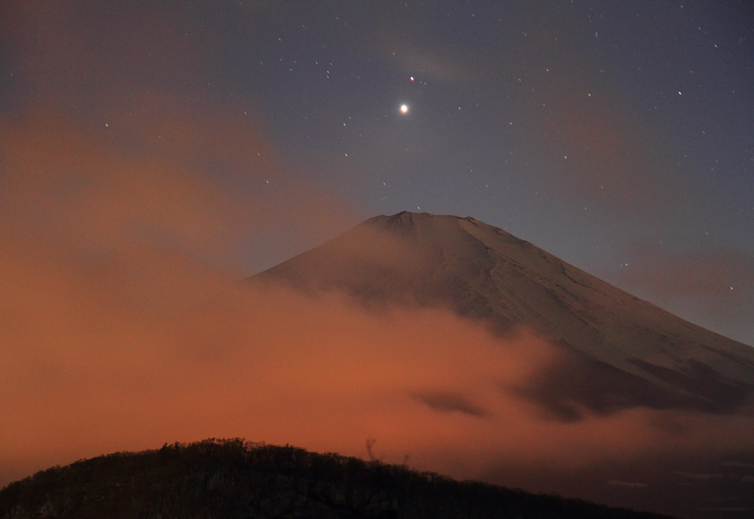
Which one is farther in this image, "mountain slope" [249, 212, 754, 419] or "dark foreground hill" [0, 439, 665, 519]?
"mountain slope" [249, 212, 754, 419]

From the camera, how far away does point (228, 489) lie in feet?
79.8

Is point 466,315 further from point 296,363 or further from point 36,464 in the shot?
point 36,464

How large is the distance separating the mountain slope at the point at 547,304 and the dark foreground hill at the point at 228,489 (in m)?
90.7

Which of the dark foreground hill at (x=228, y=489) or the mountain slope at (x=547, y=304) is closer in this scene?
the dark foreground hill at (x=228, y=489)

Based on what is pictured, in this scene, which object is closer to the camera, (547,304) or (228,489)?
(228,489)

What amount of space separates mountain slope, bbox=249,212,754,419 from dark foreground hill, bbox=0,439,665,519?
298ft

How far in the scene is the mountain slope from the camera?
393 feet

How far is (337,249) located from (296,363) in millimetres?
50200

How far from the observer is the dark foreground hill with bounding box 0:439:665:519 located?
77.4 feet

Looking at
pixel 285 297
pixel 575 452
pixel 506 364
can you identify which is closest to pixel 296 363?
pixel 285 297

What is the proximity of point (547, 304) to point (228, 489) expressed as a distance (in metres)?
130

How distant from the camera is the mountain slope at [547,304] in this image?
119812 mm

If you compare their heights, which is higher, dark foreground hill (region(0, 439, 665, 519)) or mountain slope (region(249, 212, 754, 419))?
Answer: mountain slope (region(249, 212, 754, 419))

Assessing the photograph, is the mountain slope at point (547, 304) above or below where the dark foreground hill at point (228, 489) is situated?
above
